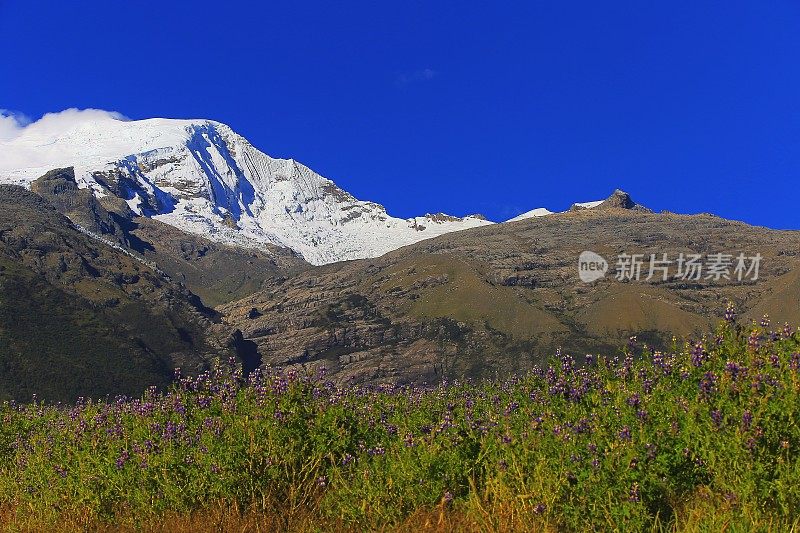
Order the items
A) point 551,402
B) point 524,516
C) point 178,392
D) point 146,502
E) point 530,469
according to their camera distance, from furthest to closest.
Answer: point 178,392, point 551,402, point 146,502, point 530,469, point 524,516

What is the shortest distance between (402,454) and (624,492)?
9.43 feet

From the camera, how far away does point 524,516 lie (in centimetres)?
830

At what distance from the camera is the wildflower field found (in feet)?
25.4

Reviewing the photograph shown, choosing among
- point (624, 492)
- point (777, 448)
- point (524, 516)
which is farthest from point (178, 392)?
point (777, 448)

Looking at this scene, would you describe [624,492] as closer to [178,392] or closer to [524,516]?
[524,516]

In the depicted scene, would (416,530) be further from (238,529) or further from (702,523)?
(702,523)

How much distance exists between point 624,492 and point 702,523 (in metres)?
0.83

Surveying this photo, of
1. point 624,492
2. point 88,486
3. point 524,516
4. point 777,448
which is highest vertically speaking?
point 777,448

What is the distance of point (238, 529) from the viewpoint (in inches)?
361

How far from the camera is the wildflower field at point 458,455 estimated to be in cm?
775

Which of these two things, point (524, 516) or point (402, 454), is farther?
point (402, 454)

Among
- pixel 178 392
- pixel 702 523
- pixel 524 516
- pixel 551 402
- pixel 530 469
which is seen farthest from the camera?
pixel 178 392

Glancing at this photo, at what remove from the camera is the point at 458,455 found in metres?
9.42

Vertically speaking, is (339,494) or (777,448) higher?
(777,448)
